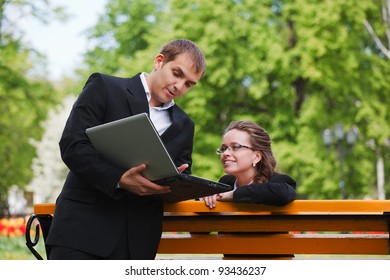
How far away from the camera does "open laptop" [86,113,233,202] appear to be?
3.00 meters

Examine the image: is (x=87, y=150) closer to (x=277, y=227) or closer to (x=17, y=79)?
(x=277, y=227)

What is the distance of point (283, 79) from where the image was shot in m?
22.5

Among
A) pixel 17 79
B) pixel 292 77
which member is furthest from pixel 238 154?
pixel 292 77

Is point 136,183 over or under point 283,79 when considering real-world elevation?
under

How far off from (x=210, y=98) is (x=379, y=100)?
5.39m

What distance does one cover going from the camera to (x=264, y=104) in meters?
24.0

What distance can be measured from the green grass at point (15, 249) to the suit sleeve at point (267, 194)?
23.7ft

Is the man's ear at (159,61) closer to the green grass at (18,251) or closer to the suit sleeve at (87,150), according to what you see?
the suit sleeve at (87,150)

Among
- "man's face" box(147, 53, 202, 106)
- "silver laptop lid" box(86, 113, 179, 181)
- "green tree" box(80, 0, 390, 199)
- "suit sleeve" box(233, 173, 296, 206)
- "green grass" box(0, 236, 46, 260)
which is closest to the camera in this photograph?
"silver laptop lid" box(86, 113, 179, 181)

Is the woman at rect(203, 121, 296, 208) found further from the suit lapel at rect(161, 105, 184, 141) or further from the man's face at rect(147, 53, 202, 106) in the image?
the man's face at rect(147, 53, 202, 106)

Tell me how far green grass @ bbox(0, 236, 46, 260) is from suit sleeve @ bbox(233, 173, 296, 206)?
23.7ft

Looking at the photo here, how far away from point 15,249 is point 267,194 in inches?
339

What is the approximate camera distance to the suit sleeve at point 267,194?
3.52m

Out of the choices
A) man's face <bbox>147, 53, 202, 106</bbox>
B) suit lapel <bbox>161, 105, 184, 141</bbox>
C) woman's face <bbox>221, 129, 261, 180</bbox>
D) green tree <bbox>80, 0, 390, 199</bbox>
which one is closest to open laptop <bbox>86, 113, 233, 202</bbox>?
suit lapel <bbox>161, 105, 184, 141</bbox>
